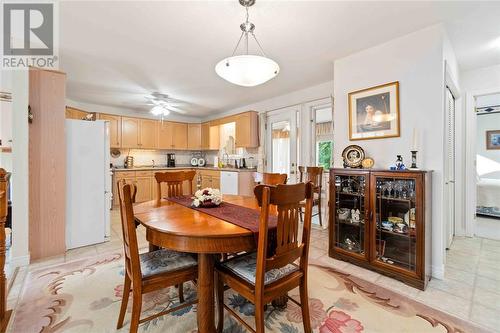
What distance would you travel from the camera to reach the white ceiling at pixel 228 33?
77.7 inches

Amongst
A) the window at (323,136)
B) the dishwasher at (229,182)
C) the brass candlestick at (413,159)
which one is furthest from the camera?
the dishwasher at (229,182)

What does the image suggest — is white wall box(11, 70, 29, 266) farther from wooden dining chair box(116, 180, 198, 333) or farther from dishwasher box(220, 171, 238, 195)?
dishwasher box(220, 171, 238, 195)

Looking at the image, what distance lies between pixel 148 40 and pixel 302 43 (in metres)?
1.70

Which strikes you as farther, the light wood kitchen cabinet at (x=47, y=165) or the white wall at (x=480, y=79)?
the white wall at (x=480, y=79)

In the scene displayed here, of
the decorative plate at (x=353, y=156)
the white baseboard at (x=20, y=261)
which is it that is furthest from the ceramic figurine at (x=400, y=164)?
the white baseboard at (x=20, y=261)

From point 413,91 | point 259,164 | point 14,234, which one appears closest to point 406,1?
point 413,91

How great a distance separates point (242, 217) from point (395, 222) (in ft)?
5.45

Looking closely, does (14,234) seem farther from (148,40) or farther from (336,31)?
(336,31)

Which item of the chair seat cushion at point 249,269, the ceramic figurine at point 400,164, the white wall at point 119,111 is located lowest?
the chair seat cushion at point 249,269

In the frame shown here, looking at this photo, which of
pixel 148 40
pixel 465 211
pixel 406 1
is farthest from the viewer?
pixel 465 211

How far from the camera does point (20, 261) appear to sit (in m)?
2.48

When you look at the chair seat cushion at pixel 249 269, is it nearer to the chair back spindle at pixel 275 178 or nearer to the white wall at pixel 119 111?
the chair back spindle at pixel 275 178

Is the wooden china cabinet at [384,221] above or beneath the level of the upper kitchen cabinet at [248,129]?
beneath

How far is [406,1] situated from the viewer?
6.24 ft
